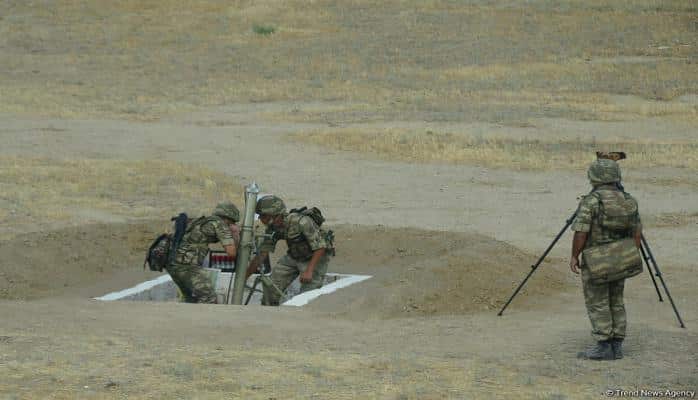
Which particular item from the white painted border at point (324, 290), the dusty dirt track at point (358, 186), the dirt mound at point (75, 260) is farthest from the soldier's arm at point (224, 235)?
the dirt mound at point (75, 260)

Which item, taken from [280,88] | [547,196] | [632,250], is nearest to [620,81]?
[280,88]

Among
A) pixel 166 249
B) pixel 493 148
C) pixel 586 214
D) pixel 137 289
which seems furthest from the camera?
pixel 493 148

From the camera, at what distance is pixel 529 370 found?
9.05 metres

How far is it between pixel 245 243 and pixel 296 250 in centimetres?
99

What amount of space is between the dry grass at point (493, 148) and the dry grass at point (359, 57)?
2.89 meters

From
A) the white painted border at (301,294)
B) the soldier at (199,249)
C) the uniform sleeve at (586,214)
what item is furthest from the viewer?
the soldier at (199,249)

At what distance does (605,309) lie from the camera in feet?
30.9

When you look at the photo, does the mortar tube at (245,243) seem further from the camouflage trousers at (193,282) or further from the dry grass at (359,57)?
the dry grass at (359,57)

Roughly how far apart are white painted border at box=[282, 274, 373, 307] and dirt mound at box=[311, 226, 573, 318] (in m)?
0.17

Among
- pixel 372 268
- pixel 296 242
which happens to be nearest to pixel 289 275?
pixel 296 242

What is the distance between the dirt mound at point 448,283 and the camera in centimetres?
1174

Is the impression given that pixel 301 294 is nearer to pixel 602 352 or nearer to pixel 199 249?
pixel 199 249

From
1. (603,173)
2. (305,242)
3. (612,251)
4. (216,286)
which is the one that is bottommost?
(216,286)

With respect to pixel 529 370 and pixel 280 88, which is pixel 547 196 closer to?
pixel 529 370
